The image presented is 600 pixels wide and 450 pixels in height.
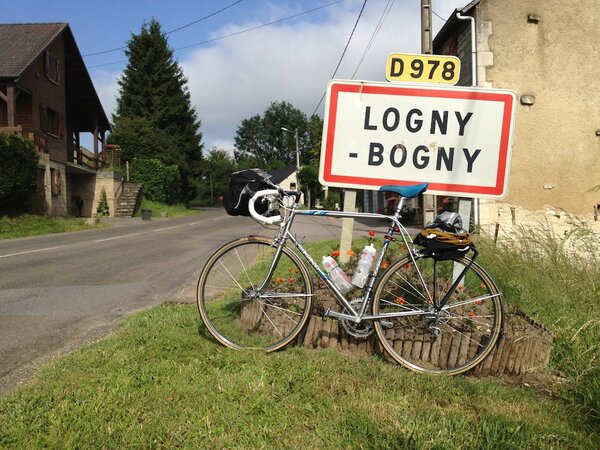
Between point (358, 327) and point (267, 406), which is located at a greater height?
point (358, 327)

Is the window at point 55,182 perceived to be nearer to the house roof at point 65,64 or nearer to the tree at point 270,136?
the house roof at point 65,64

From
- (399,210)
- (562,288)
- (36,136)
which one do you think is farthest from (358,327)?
(36,136)

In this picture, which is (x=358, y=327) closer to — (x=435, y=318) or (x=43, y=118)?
(x=435, y=318)

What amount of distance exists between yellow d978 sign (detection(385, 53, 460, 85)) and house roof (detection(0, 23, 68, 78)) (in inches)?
864

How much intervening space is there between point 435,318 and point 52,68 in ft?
93.6

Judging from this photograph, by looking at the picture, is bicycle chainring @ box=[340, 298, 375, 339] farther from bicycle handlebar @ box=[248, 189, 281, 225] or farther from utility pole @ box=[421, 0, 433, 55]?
utility pole @ box=[421, 0, 433, 55]

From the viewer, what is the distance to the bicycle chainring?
3.42 m

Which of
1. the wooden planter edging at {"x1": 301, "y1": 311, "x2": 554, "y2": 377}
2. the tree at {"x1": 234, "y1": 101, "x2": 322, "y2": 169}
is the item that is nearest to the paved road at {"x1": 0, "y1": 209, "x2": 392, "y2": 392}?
the wooden planter edging at {"x1": 301, "y1": 311, "x2": 554, "y2": 377}

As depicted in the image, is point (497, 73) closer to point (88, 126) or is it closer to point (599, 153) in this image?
point (599, 153)

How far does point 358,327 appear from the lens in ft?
11.3

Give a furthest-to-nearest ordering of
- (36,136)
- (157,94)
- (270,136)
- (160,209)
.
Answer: (270,136)
(157,94)
(160,209)
(36,136)

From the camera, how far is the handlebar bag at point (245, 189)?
3.57 m

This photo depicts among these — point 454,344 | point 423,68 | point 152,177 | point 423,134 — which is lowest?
point 454,344

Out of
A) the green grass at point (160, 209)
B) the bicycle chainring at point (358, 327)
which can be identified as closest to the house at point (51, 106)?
the green grass at point (160, 209)
